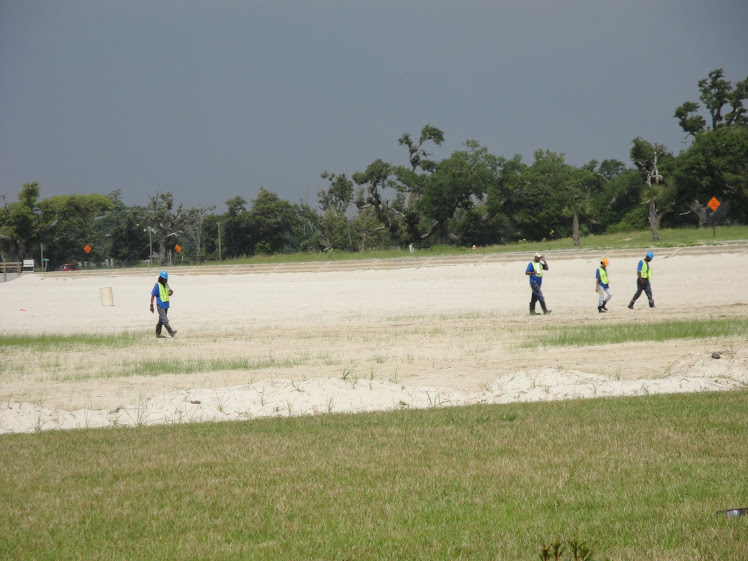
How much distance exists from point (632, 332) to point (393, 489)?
51.5 feet

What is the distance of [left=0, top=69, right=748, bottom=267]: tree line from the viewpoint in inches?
2778

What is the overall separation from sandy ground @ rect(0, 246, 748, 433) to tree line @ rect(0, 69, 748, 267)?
90.7ft

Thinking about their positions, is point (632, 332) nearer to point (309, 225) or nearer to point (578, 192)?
point (578, 192)

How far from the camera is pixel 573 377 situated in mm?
13305

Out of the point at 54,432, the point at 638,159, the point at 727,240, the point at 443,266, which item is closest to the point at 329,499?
the point at 54,432

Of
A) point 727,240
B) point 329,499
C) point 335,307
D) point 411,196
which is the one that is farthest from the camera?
point 411,196

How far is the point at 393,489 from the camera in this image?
636 centimetres

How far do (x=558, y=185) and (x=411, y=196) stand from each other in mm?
16663

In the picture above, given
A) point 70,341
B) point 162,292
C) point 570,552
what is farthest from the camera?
point 70,341

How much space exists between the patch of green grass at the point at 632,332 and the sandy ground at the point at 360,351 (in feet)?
1.87

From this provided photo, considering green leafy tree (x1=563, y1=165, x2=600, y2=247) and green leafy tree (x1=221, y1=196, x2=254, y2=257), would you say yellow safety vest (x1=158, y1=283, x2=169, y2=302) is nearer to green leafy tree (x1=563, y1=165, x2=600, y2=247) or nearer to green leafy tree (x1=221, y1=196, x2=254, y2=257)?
green leafy tree (x1=563, y1=165, x2=600, y2=247)

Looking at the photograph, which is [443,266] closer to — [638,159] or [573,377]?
[638,159]

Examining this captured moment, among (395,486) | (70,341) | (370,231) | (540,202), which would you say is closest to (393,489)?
(395,486)

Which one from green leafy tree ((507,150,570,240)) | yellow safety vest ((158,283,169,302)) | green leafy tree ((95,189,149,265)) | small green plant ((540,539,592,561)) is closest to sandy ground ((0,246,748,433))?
yellow safety vest ((158,283,169,302))
